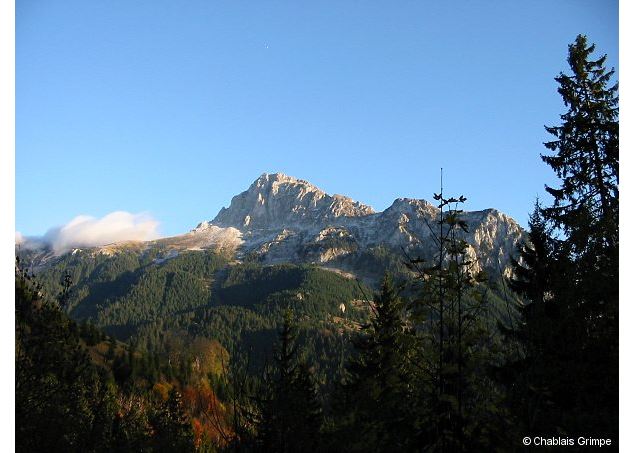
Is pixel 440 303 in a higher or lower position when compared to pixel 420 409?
higher

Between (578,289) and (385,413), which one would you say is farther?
(578,289)

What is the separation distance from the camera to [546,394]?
6516mm

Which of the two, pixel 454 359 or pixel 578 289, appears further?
pixel 578 289

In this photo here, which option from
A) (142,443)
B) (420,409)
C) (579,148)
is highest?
(579,148)

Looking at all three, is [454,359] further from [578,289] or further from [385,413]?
[578,289]

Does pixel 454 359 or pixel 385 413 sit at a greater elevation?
pixel 454 359

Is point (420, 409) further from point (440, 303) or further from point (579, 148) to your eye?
point (579, 148)

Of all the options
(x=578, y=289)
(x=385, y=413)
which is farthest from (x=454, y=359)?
(x=578, y=289)

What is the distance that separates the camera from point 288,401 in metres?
7.29
